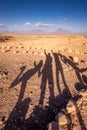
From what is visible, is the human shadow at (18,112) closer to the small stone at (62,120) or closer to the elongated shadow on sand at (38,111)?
the elongated shadow on sand at (38,111)

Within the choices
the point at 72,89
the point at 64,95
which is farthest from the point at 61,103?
the point at 72,89

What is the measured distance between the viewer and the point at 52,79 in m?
11.1

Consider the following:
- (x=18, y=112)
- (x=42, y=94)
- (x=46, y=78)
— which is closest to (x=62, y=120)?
(x=18, y=112)

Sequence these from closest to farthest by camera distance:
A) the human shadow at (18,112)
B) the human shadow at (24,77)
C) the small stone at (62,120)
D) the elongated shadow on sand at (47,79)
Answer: the small stone at (62,120), the human shadow at (18,112), the elongated shadow on sand at (47,79), the human shadow at (24,77)

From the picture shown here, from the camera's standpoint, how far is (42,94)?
29.9 ft

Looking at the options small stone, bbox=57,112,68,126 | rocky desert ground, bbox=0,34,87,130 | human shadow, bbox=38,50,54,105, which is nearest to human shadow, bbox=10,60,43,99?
rocky desert ground, bbox=0,34,87,130

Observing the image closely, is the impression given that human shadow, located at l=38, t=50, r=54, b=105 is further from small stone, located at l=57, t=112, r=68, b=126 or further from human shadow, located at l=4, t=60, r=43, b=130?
small stone, located at l=57, t=112, r=68, b=126

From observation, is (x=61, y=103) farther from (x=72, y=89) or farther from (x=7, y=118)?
(x=7, y=118)

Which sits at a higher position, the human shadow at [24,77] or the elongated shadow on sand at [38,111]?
the human shadow at [24,77]

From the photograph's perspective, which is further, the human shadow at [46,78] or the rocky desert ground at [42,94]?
the human shadow at [46,78]

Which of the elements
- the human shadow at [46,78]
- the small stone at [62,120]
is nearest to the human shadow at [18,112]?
the human shadow at [46,78]

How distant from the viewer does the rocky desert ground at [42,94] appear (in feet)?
22.0

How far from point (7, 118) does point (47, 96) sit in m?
2.41

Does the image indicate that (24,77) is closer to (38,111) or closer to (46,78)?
(46,78)
